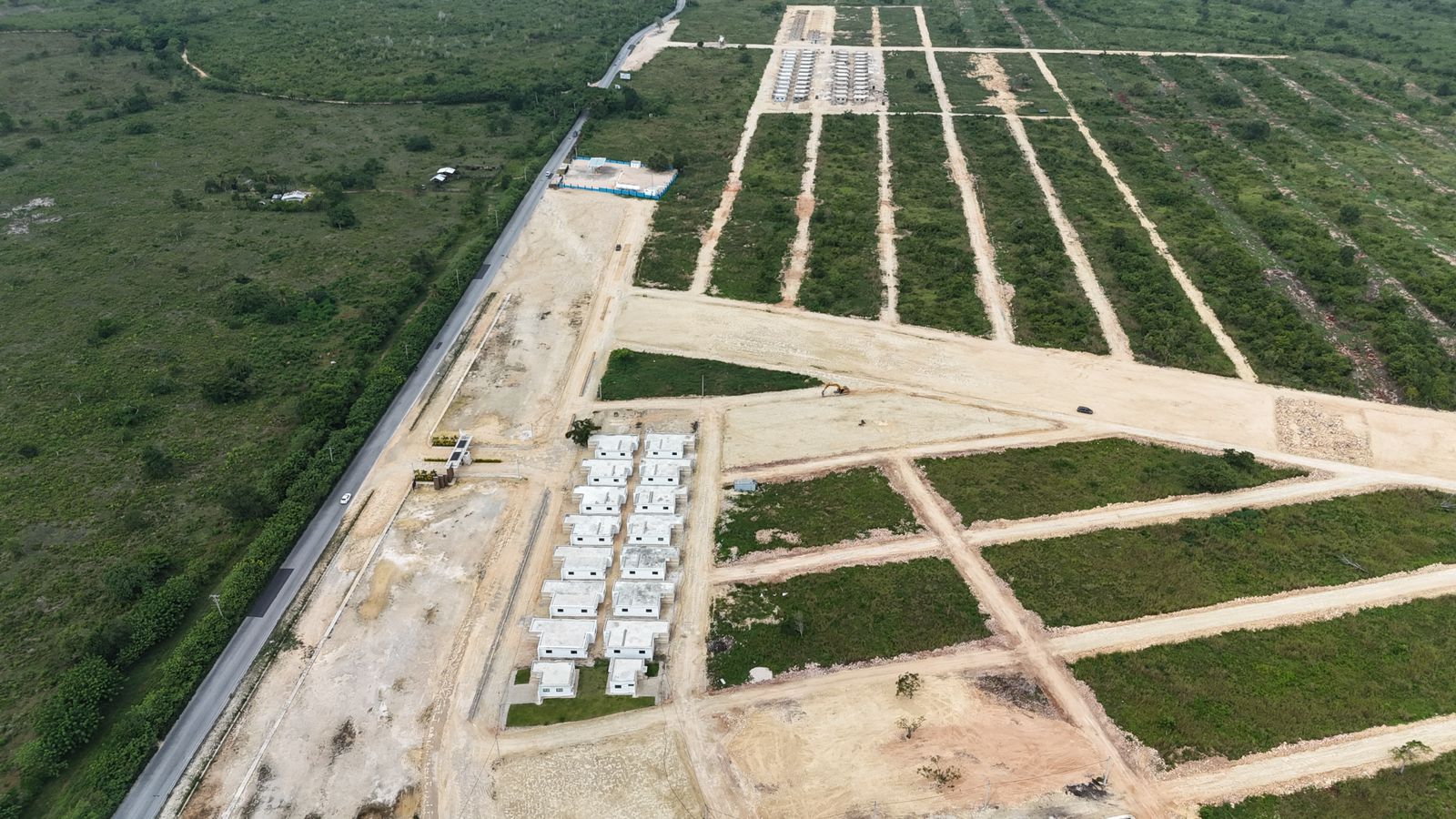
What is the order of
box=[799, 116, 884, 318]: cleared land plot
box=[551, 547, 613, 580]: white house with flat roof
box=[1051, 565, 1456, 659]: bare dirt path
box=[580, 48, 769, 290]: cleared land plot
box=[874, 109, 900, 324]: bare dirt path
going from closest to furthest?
box=[1051, 565, 1456, 659]: bare dirt path → box=[551, 547, 613, 580]: white house with flat roof → box=[874, 109, 900, 324]: bare dirt path → box=[799, 116, 884, 318]: cleared land plot → box=[580, 48, 769, 290]: cleared land plot

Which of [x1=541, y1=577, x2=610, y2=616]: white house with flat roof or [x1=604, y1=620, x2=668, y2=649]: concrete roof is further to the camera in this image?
[x1=541, y1=577, x2=610, y2=616]: white house with flat roof

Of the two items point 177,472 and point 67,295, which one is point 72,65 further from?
point 177,472

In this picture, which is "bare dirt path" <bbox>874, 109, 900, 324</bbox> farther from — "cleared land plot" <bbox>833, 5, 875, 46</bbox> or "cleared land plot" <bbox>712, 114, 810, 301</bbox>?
"cleared land plot" <bbox>833, 5, 875, 46</bbox>

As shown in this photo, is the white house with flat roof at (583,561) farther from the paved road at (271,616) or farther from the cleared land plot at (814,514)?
the paved road at (271,616)

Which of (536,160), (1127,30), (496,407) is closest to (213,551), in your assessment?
(496,407)

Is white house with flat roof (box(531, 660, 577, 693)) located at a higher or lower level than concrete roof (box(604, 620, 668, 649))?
lower

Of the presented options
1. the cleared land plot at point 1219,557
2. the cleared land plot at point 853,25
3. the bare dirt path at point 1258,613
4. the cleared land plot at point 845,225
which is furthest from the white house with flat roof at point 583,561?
the cleared land plot at point 853,25

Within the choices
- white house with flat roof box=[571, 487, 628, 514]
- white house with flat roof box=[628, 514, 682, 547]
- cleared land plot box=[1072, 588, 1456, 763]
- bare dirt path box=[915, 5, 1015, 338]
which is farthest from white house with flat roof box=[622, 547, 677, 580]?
bare dirt path box=[915, 5, 1015, 338]
